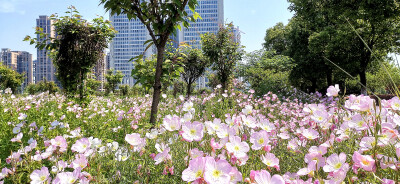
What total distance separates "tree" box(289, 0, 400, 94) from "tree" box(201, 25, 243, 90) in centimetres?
540

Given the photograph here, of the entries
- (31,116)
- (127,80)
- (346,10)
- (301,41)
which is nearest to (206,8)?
(127,80)

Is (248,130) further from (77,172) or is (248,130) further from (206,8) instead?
(206,8)

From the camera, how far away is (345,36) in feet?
41.9

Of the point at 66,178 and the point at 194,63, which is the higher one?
the point at 194,63

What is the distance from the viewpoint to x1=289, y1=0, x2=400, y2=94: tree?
9594 millimetres

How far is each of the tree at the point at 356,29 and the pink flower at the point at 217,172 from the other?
11.4 meters

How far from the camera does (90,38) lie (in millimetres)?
6102

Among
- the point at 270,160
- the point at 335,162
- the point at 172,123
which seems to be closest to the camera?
the point at 335,162

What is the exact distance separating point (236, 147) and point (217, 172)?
23cm

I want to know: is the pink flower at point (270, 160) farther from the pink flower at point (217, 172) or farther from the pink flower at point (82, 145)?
the pink flower at point (82, 145)

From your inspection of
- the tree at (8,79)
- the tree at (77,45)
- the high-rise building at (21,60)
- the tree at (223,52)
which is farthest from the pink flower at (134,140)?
the high-rise building at (21,60)

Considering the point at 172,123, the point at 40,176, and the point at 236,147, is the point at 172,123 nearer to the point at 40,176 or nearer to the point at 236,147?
the point at 236,147

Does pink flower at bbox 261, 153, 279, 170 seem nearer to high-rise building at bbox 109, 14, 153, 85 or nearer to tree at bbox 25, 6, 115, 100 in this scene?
tree at bbox 25, 6, 115, 100

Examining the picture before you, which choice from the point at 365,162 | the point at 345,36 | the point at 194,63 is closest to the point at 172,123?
the point at 365,162
